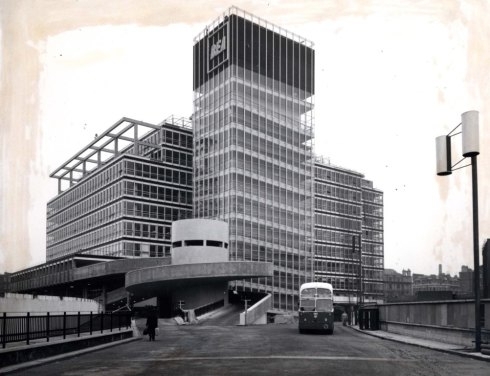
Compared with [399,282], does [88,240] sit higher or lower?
higher

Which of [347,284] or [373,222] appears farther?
[373,222]

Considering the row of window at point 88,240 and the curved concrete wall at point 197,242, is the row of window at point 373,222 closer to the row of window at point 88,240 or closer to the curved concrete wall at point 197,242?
the row of window at point 88,240

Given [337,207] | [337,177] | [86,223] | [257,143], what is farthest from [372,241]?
[86,223]

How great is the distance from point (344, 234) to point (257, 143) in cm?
4082

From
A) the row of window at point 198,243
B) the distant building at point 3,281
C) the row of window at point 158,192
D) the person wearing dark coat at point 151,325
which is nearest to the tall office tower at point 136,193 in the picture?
the row of window at point 158,192

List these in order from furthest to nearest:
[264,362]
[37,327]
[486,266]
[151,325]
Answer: [151,325], [486,266], [37,327], [264,362]

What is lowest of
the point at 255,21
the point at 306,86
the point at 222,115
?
the point at 222,115

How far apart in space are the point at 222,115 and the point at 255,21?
18.5m

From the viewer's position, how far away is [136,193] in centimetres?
10256

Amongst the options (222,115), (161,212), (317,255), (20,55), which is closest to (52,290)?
(161,212)

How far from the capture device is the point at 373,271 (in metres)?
147

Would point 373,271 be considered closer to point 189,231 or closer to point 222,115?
point 222,115

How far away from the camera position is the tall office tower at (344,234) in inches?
5217

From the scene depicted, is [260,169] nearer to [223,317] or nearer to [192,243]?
[192,243]
